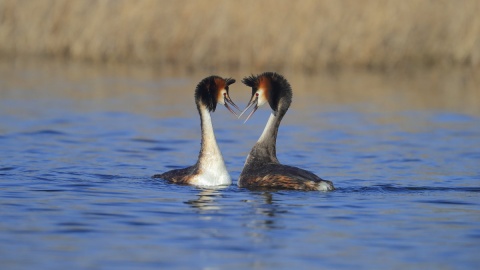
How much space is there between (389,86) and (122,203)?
11.4m

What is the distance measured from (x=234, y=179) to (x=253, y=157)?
65 cm

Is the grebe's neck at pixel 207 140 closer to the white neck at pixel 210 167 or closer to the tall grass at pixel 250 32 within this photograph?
the white neck at pixel 210 167

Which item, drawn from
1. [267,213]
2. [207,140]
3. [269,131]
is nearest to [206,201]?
[267,213]

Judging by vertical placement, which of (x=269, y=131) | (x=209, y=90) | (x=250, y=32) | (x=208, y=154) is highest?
(x=250, y=32)

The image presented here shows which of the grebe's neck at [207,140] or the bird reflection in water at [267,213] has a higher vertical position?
the grebe's neck at [207,140]

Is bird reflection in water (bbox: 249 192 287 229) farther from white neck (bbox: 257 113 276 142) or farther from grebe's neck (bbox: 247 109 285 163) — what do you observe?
white neck (bbox: 257 113 276 142)

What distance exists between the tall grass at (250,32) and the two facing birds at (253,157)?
9993 mm

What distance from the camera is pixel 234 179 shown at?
10.7 meters

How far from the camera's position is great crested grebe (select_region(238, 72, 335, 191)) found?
9.52 m

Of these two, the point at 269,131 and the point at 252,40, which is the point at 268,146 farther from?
the point at 252,40

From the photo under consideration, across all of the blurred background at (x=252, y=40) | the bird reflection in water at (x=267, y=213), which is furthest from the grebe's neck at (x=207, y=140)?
the blurred background at (x=252, y=40)

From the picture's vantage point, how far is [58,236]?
731cm

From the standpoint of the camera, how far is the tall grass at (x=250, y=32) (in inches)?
801

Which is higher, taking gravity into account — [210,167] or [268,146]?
[268,146]
